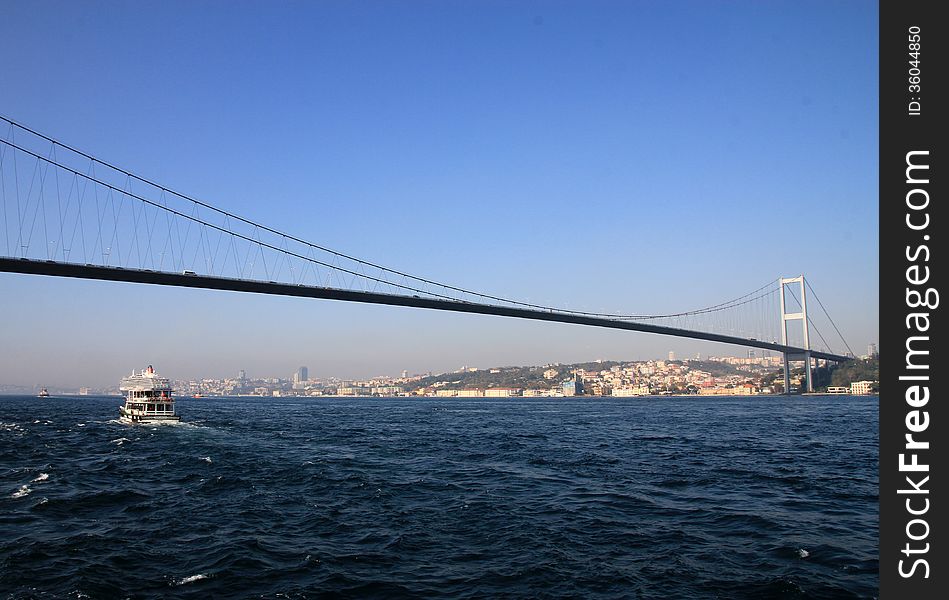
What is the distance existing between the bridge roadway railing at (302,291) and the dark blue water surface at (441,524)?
14829 millimetres

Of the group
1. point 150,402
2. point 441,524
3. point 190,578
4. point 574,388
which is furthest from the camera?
point 574,388

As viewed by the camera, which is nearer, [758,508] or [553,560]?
[553,560]

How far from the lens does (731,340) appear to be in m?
81.2

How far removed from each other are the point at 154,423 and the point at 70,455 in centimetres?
1914

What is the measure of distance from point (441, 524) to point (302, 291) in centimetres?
3820

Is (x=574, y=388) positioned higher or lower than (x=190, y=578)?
lower

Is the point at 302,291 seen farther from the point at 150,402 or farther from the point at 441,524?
the point at 441,524

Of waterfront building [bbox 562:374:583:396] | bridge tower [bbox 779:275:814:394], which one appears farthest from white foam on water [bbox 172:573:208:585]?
waterfront building [bbox 562:374:583:396]

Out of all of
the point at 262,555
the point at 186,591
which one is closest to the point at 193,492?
the point at 262,555

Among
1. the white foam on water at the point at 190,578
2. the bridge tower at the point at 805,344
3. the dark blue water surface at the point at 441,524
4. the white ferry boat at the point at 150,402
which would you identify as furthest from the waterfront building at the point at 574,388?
the white foam on water at the point at 190,578

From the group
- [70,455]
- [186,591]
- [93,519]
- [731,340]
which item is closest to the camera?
[186,591]

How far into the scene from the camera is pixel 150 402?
4272cm

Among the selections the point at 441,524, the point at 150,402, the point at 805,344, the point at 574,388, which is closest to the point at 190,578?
the point at 441,524
